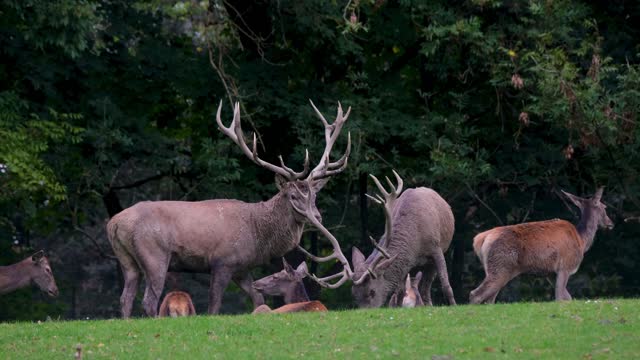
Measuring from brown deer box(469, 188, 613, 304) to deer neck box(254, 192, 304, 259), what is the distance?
2463 mm

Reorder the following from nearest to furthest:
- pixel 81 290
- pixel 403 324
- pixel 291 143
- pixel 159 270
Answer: pixel 403 324 < pixel 159 270 < pixel 291 143 < pixel 81 290

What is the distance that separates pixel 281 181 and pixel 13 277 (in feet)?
19.6

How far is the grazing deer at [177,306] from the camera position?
16.3 meters

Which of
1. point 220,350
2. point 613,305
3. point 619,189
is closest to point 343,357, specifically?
point 220,350

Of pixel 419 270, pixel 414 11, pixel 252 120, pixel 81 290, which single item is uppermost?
pixel 414 11

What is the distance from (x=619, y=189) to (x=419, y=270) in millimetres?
5366

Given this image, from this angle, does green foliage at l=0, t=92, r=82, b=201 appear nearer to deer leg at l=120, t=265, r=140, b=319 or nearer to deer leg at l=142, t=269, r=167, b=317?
deer leg at l=120, t=265, r=140, b=319

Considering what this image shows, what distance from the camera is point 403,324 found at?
12.9 m

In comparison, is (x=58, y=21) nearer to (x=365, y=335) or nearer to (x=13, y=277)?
(x=13, y=277)

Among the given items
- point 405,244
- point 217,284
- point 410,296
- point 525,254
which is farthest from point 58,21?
point 525,254

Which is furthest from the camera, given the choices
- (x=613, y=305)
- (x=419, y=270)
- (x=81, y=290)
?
(x=81, y=290)

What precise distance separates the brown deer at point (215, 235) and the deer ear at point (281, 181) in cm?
1

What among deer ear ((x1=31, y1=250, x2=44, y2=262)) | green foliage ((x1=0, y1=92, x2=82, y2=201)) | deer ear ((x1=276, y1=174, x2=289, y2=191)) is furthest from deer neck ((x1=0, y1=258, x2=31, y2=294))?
deer ear ((x1=276, y1=174, x2=289, y2=191))

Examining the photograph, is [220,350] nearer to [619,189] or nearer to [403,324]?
[403,324]
